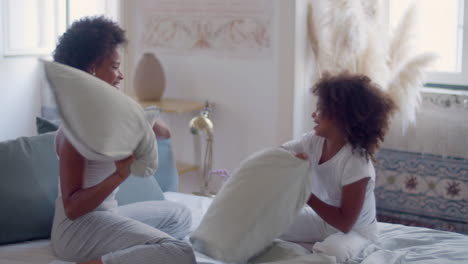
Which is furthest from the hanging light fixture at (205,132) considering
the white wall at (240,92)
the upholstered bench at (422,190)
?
the upholstered bench at (422,190)

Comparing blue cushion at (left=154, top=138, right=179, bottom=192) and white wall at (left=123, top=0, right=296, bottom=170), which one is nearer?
blue cushion at (left=154, top=138, right=179, bottom=192)

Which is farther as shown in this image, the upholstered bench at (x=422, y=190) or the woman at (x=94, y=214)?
the upholstered bench at (x=422, y=190)

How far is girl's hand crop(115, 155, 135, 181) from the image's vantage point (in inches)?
64.2

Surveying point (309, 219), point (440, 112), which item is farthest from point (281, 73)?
point (309, 219)

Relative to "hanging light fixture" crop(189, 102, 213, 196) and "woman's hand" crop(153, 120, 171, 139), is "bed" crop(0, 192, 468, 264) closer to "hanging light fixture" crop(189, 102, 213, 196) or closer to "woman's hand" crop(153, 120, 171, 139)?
"woman's hand" crop(153, 120, 171, 139)

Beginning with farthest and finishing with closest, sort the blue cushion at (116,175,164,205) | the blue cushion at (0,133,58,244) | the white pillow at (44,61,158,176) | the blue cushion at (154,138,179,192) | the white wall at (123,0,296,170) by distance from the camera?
the white wall at (123,0,296,170) → the blue cushion at (154,138,179,192) → the blue cushion at (116,175,164,205) → the blue cushion at (0,133,58,244) → the white pillow at (44,61,158,176)

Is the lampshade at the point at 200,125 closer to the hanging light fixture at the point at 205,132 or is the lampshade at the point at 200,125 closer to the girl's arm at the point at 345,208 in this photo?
the hanging light fixture at the point at 205,132

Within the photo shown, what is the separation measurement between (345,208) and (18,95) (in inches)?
84.2

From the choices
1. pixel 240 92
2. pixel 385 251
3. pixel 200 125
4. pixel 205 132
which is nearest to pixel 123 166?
pixel 385 251

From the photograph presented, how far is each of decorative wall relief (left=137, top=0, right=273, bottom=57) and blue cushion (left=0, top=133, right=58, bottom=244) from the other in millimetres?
1406

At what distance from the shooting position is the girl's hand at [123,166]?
163 centimetres

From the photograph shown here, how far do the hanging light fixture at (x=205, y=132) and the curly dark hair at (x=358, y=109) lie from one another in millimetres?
1061

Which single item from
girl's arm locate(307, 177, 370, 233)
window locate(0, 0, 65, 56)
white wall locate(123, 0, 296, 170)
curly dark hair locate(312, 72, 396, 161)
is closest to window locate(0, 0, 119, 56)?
window locate(0, 0, 65, 56)

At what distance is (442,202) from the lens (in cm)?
288
